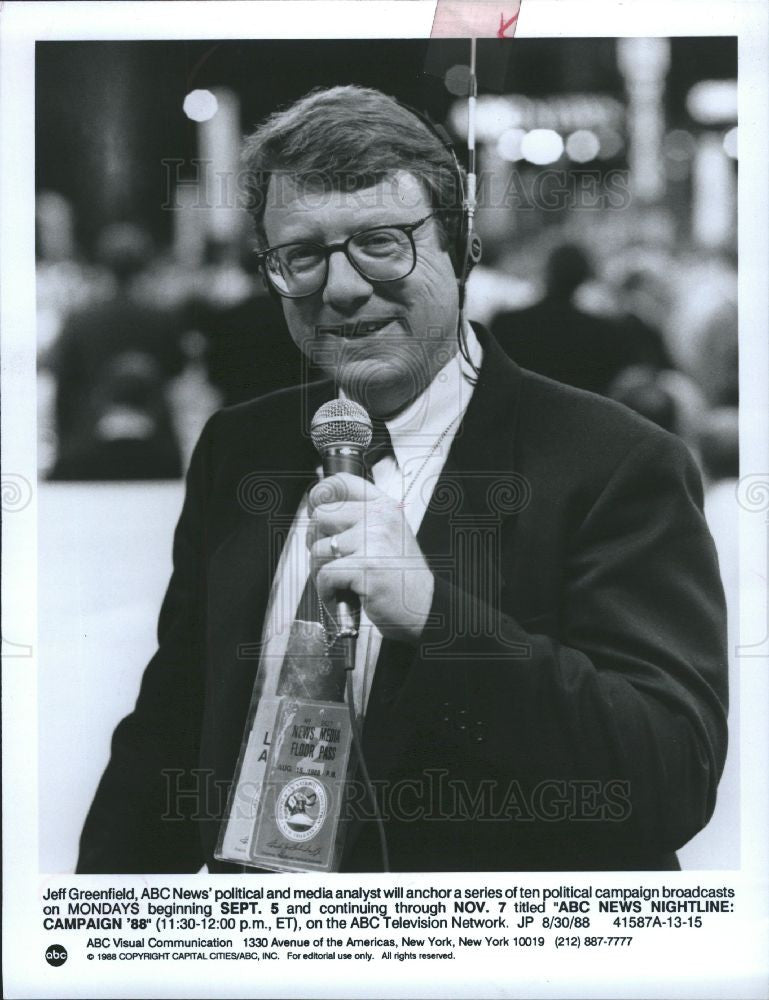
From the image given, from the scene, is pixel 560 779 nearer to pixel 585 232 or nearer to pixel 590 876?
pixel 590 876

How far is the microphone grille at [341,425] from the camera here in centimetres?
244

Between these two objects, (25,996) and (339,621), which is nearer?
(339,621)

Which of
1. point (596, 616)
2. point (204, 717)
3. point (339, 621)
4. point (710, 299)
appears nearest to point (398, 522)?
point (339, 621)

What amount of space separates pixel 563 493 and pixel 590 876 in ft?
2.91

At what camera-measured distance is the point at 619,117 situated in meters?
2.64

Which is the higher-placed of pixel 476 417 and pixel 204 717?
pixel 476 417

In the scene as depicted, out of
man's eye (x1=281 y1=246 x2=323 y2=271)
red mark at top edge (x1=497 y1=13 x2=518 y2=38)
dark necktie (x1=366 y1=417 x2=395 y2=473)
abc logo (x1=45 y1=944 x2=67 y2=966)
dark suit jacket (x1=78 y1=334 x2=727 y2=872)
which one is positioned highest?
red mark at top edge (x1=497 y1=13 x2=518 y2=38)

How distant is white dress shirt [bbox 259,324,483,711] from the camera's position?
2.60m

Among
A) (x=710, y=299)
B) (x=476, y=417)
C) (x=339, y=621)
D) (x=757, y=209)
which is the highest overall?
(x=757, y=209)

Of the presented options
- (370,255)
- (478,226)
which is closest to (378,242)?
(370,255)

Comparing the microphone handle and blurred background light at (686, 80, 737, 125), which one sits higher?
blurred background light at (686, 80, 737, 125)

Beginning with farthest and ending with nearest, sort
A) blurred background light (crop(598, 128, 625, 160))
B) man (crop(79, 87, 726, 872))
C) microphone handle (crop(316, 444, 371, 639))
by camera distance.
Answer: blurred background light (crop(598, 128, 625, 160)), man (crop(79, 87, 726, 872)), microphone handle (crop(316, 444, 371, 639))

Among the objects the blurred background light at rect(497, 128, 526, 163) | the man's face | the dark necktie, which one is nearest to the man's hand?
the dark necktie

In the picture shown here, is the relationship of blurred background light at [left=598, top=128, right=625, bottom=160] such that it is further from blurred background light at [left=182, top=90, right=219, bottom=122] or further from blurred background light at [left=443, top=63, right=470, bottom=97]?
blurred background light at [left=182, top=90, right=219, bottom=122]
